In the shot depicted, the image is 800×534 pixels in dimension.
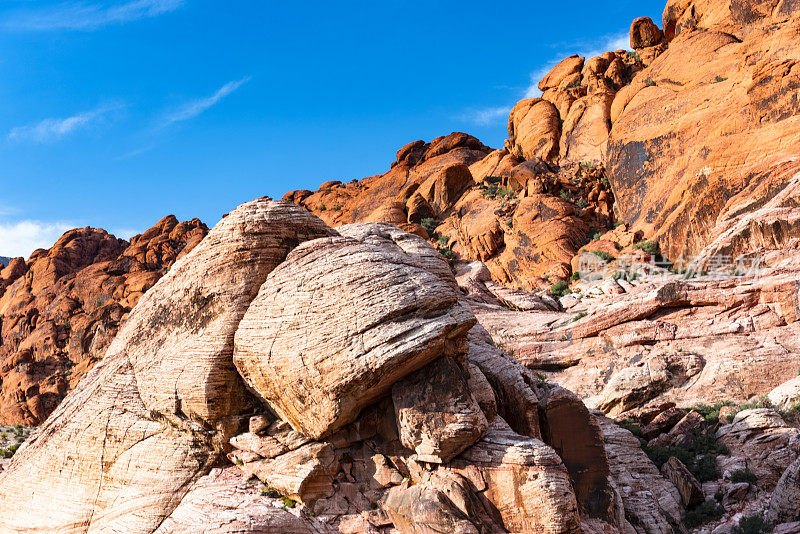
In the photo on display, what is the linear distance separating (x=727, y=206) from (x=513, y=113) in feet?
140

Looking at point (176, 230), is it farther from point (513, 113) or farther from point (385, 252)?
point (385, 252)

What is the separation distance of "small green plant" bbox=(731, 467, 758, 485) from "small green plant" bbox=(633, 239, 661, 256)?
90.4ft

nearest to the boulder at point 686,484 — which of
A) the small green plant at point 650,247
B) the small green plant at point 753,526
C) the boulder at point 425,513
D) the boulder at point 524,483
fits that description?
the small green plant at point 753,526

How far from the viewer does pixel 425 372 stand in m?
12.5

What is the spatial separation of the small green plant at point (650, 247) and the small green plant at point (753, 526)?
101 feet

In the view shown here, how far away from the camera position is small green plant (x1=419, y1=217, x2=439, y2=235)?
64762 millimetres

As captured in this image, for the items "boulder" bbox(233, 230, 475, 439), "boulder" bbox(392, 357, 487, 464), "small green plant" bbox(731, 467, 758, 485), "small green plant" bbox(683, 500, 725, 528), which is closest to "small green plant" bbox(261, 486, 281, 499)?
"boulder" bbox(233, 230, 475, 439)

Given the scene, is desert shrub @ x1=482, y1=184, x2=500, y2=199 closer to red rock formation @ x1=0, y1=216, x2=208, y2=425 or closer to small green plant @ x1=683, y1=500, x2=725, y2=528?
red rock formation @ x1=0, y1=216, x2=208, y2=425

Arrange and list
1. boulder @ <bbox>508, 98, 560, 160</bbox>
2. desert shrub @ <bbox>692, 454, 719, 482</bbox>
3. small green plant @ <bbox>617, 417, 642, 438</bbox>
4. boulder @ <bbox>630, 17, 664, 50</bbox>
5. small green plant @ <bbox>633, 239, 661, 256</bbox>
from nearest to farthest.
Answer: desert shrub @ <bbox>692, 454, 719, 482</bbox>, small green plant @ <bbox>617, 417, 642, 438</bbox>, small green plant @ <bbox>633, 239, 661, 256</bbox>, boulder @ <bbox>508, 98, 560, 160</bbox>, boulder @ <bbox>630, 17, 664, 50</bbox>

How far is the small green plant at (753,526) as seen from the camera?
1394cm

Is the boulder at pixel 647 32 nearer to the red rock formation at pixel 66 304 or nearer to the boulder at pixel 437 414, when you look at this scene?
the red rock formation at pixel 66 304

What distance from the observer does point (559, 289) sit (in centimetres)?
4609

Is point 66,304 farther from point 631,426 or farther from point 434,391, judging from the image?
point 434,391

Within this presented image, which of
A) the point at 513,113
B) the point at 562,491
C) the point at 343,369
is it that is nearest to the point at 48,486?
the point at 343,369
